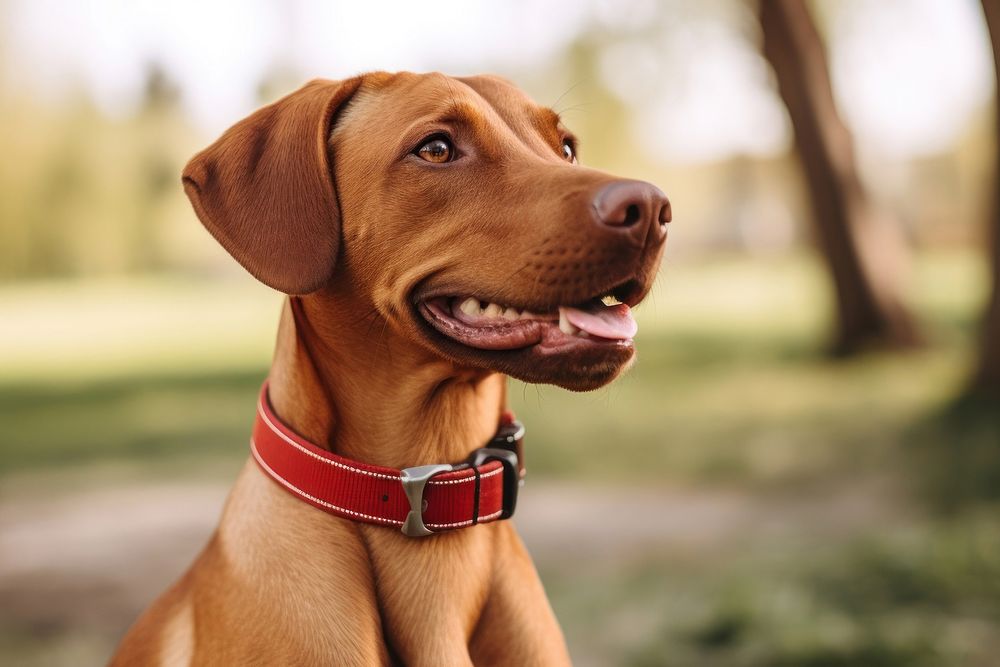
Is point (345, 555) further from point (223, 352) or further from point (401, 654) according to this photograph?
point (223, 352)

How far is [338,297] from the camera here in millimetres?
2641

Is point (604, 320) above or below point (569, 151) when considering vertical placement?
below

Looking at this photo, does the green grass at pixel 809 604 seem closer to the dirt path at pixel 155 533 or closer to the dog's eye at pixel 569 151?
the dirt path at pixel 155 533

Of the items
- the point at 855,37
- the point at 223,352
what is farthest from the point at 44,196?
the point at 855,37

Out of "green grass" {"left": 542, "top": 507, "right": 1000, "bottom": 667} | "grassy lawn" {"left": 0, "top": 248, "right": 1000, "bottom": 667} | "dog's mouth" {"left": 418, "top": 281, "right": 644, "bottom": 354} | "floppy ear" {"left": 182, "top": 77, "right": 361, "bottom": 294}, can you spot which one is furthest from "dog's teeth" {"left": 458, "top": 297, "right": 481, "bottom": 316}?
"green grass" {"left": 542, "top": 507, "right": 1000, "bottom": 667}

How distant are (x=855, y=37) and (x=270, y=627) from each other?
13398mm

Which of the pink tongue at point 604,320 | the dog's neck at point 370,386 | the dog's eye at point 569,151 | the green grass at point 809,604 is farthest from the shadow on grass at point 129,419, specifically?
the pink tongue at point 604,320

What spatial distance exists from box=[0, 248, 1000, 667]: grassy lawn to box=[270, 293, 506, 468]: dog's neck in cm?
72

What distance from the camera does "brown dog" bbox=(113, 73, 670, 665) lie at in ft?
7.75

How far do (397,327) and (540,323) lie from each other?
393mm

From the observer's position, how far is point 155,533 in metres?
8.17

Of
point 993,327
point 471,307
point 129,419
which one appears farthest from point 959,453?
point 129,419

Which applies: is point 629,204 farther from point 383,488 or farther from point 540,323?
point 383,488

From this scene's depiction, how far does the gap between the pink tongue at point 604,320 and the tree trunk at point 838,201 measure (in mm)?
9712
